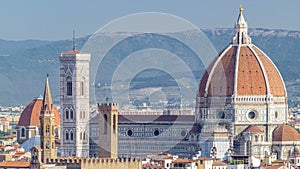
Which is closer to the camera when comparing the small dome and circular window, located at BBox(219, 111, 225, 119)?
the small dome

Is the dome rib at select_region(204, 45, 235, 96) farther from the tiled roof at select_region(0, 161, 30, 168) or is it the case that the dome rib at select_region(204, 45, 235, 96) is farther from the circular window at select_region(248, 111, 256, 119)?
the tiled roof at select_region(0, 161, 30, 168)

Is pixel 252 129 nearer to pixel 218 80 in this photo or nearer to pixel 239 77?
pixel 239 77

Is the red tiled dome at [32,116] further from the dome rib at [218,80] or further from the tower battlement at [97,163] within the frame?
the tower battlement at [97,163]

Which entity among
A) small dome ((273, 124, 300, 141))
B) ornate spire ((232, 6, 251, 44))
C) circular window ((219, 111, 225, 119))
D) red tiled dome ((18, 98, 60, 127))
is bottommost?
small dome ((273, 124, 300, 141))

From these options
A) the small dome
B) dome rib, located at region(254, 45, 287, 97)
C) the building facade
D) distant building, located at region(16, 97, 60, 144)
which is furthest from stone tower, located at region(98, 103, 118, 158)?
distant building, located at region(16, 97, 60, 144)

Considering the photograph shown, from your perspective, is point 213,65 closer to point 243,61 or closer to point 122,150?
point 243,61

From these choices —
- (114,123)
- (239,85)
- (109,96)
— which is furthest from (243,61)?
(114,123)

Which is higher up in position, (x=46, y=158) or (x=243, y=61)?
(x=243, y=61)
